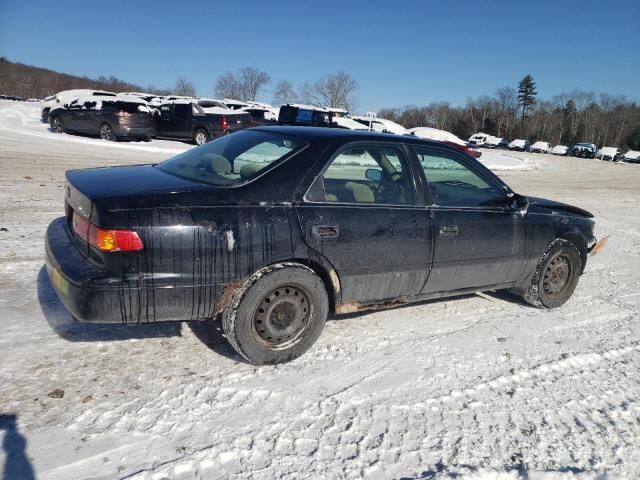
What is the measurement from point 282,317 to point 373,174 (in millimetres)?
1405

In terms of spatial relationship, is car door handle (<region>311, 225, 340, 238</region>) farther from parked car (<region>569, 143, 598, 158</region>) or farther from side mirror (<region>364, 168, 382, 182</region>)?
parked car (<region>569, 143, 598, 158</region>)

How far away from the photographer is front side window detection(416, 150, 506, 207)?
13.1ft

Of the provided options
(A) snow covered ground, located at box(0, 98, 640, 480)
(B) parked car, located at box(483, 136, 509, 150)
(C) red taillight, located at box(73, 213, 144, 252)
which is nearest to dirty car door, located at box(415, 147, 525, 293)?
(A) snow covered ground, located at box(0, 98, 640, 480)

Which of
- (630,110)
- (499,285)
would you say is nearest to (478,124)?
(630,110)

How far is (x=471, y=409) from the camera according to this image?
2.99 m

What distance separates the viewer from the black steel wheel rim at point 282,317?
3252 mm

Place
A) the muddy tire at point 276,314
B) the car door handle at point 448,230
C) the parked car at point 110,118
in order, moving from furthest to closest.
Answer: the parked car at point 110,118 < the car door handle at point 448,230 < the muddy tire at point 276,314

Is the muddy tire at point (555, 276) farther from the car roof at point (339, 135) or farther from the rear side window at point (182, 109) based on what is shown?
the rear side window at point (182, 109)

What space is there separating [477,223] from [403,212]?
79 cm

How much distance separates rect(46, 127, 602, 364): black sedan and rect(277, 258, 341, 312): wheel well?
1 cm

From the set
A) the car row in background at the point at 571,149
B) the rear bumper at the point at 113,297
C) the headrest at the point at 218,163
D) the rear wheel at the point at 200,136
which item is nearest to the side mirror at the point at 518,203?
the headrest at the point at 218,163

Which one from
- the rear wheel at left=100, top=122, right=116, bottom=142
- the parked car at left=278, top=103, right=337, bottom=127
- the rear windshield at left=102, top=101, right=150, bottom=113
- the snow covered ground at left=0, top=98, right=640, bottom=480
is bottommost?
the snow covered ground at left=0, top=98, right=640, bottom=480

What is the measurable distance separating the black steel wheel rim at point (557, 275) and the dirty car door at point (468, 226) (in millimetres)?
495

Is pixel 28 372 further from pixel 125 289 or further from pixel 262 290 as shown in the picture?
pixel 262 290
